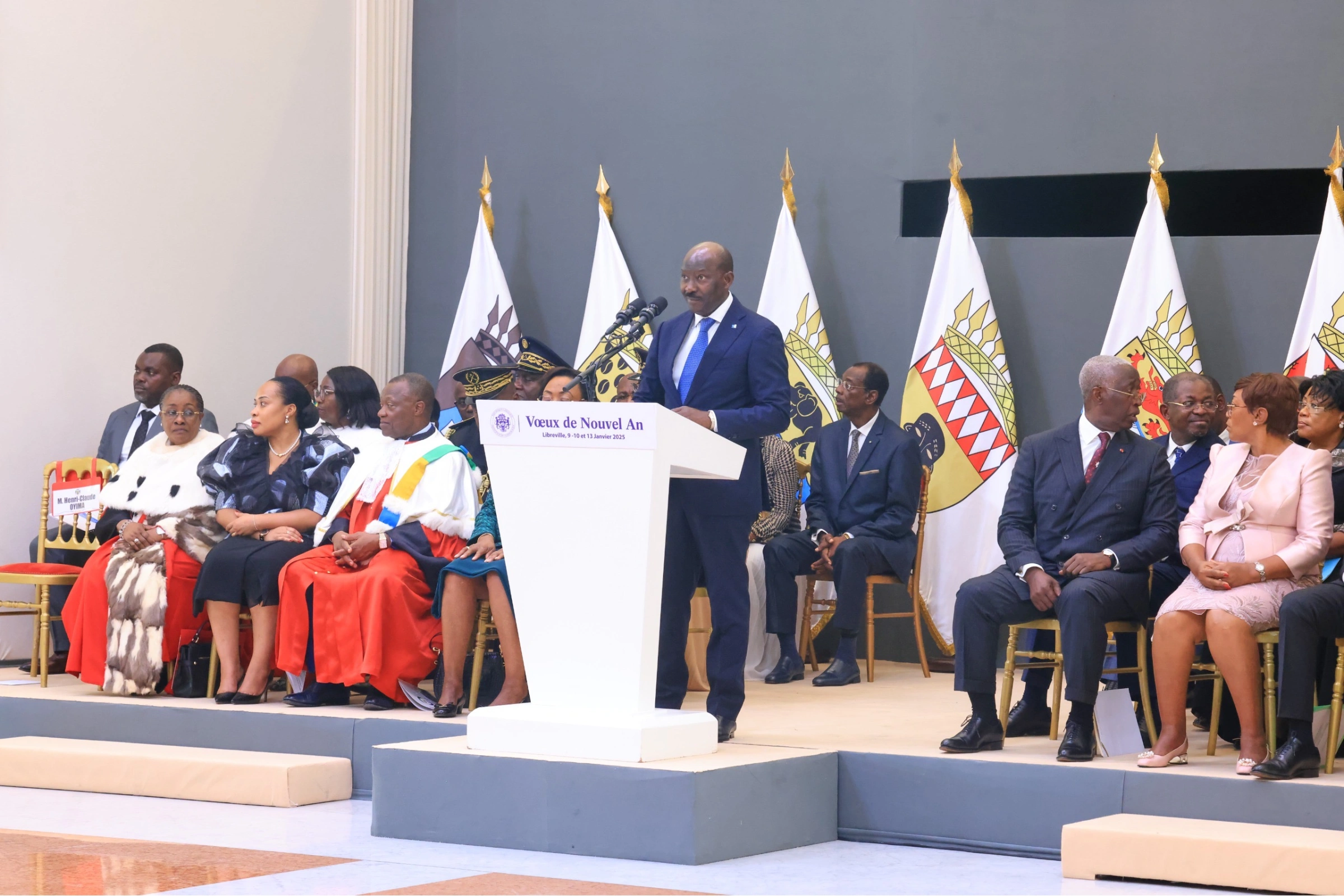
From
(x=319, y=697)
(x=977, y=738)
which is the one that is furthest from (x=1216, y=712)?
(x=319, y=697)

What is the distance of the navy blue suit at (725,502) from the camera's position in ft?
14.9

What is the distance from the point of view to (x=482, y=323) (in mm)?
8094

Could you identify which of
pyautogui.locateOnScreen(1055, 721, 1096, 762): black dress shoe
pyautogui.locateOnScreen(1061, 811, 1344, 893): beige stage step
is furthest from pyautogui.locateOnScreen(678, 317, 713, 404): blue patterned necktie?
pyautogui.locateOnScreen(1061, 811, 1344, 893): beige stage step

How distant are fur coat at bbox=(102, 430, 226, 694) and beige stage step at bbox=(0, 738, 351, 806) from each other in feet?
2.12

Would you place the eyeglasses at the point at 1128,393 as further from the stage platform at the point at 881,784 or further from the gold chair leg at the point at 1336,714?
the stage platform at the point at 881,784

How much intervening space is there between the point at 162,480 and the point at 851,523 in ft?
9.37

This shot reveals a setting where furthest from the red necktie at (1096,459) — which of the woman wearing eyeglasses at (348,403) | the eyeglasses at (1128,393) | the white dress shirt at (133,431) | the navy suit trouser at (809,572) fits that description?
the white dress shirt at (133,431)

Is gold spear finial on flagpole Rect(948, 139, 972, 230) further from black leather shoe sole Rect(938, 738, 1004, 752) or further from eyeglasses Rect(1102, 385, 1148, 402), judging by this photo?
black leather shoe sole Rect(938, 738, 1004, 752)

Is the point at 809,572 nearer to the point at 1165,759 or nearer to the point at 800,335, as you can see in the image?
the point at 800,335

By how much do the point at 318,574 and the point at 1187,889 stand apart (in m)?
3.04

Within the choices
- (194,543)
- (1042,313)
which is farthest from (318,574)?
(1042,313)

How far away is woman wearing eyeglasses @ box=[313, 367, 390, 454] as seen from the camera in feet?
19.5

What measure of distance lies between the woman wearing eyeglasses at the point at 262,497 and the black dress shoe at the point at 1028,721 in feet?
8.49

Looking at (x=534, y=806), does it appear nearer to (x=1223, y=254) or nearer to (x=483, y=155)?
(x=1223, y=254)
